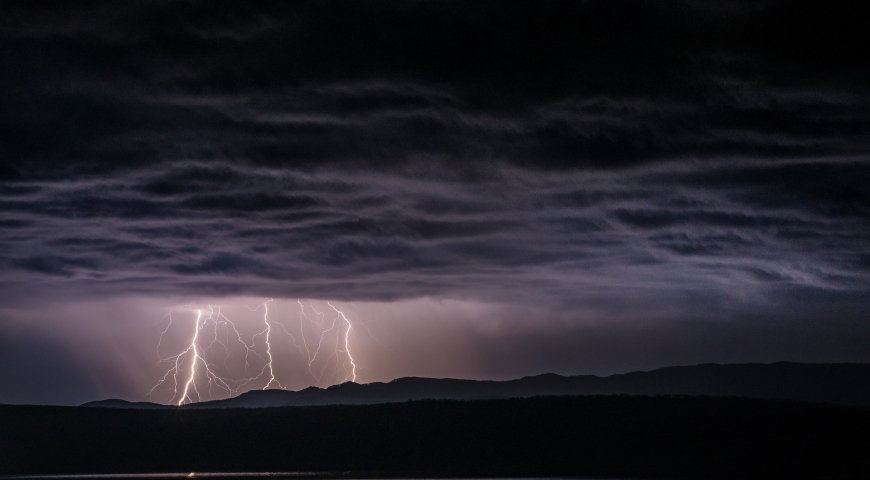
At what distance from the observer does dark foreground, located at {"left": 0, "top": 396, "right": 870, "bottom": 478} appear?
50562mm

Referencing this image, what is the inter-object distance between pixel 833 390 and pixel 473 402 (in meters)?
153

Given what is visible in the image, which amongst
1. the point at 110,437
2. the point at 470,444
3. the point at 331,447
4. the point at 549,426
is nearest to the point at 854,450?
the point at 549,426

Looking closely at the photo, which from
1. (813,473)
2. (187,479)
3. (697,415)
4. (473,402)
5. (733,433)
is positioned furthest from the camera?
(473,402)

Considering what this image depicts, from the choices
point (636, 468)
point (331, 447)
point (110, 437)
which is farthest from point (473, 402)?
point (110, 437)

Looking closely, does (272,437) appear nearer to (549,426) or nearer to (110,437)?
(110,437)

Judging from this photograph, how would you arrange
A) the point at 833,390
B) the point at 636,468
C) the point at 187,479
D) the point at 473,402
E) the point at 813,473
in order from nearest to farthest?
the point at 187,479, the point at 813,473, the point at 636,468, the point at 473,402, the point at 833,390

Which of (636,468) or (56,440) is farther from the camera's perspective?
(56,440)

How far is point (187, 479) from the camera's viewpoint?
39.7 m

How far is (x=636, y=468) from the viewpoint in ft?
160

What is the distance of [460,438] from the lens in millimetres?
56562

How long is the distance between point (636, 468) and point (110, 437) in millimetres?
32877

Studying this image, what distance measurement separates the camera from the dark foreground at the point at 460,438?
50562 millimetres

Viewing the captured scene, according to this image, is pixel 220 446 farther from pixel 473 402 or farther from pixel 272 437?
pixel 473 402

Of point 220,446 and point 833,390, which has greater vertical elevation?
point 833,390
